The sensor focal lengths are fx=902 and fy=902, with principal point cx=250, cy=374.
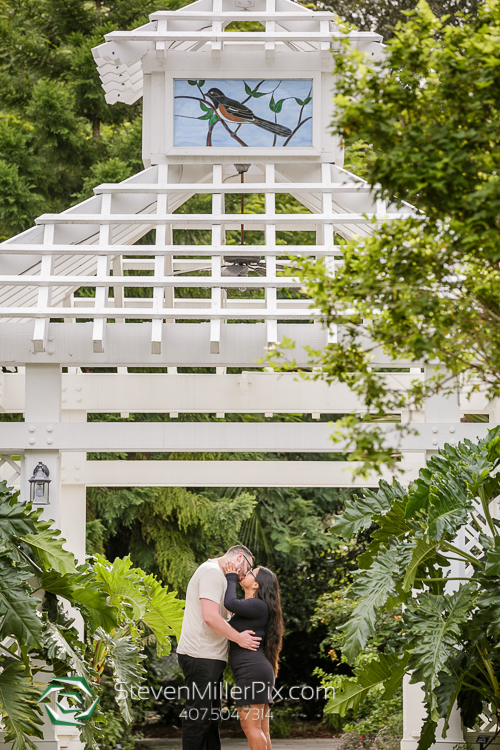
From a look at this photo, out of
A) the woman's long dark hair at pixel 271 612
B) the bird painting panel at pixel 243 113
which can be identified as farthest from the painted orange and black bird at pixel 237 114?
the woman's long dark hair at pixel 271 612

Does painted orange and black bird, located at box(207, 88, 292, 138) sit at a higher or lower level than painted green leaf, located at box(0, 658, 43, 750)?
higher

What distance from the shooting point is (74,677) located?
17.1 feet

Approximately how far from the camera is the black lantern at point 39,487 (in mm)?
5852

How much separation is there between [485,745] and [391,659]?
2.92ft

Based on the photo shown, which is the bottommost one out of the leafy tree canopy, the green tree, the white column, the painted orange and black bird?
the white column

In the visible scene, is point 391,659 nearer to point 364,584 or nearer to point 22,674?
point 364,584

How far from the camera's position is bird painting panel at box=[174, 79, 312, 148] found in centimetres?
651

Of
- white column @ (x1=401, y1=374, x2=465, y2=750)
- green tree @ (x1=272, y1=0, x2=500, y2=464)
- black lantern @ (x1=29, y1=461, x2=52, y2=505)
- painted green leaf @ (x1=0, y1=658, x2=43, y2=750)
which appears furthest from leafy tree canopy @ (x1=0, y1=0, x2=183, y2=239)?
green tree @ (x1=272, y1=0, x2=500, y2=464)

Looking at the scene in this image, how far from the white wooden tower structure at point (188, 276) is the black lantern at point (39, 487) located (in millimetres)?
66

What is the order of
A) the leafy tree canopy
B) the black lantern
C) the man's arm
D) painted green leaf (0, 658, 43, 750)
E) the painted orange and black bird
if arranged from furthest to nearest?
1. the leafy tree canopy
2. the painted orange and black bird
3. the black lantern
4. the man's arm
5. painted green leaf (0, 658, 43, 750)

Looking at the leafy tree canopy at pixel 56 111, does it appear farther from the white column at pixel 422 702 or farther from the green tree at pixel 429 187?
the green tree at pixel 429 187

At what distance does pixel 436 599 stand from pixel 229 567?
145cm

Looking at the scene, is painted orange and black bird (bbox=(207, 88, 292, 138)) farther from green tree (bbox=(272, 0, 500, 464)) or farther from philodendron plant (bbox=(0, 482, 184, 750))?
green tree (bbox=(272, 0, 500, 464))

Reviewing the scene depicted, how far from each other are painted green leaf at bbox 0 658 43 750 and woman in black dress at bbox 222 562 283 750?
1320 millimetres
